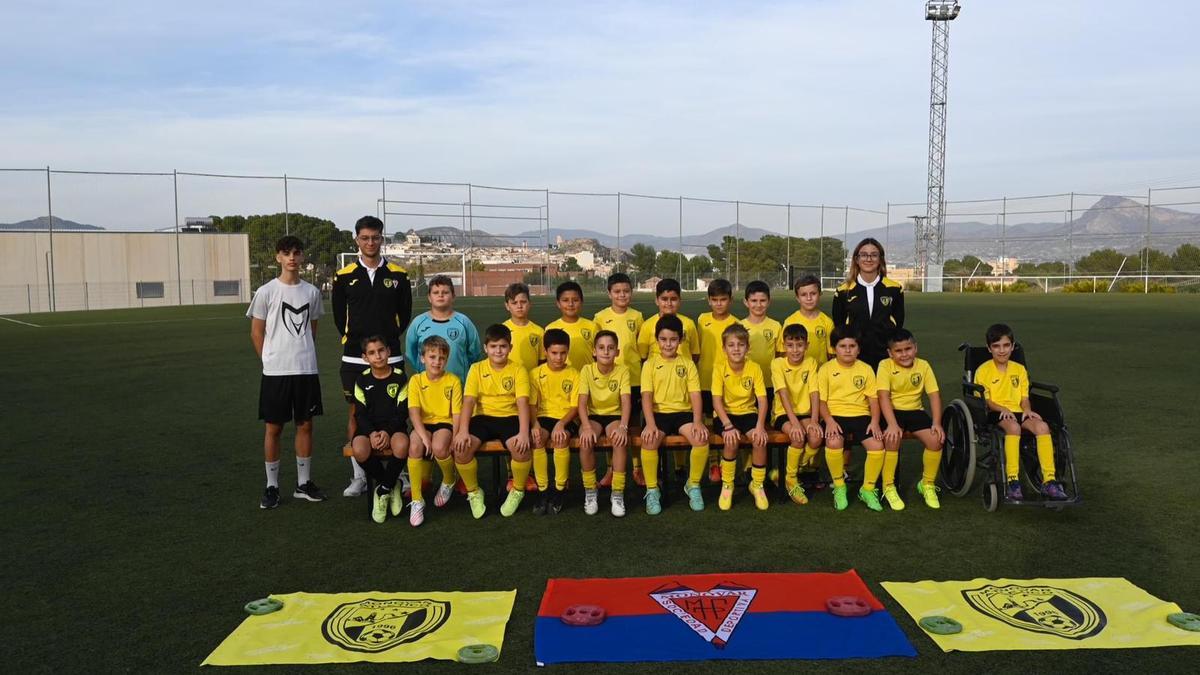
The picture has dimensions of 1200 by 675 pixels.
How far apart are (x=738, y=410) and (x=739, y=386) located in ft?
0.55

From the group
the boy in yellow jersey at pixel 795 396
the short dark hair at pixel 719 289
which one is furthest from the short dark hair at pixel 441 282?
the boy in yellow jersey at pixel 795 396

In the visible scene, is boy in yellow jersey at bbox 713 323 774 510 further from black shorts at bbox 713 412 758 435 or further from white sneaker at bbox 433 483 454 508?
white sneaker at bbox 433 483 454 508

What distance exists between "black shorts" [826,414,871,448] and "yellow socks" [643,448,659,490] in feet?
4.00

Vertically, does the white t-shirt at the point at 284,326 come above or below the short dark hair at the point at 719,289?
below

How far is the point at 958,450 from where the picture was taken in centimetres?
582

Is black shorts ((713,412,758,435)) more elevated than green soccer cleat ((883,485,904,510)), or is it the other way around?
black shorts ((713,412,758,435))

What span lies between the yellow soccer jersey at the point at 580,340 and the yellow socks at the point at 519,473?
0.93m

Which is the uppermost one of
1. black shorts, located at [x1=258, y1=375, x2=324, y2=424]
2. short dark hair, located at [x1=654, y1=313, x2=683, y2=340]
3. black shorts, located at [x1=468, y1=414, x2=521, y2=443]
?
short dark hair, located at [x1=654, y1=313, x2=683, y2=340]

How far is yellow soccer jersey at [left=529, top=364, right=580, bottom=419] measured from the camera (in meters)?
5.66

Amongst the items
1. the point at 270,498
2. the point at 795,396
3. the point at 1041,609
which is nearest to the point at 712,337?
the point at 795,396

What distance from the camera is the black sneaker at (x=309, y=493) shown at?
571cm

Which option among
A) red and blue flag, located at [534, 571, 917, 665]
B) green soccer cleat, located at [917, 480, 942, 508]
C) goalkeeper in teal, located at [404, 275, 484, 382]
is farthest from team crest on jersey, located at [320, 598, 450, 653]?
green soccer cleat, located at [917, 480, 942, 508]

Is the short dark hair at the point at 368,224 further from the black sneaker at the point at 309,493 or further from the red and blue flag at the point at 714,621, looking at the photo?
the red and blue flag at the point at 714,621

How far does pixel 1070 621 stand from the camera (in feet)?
11.9
